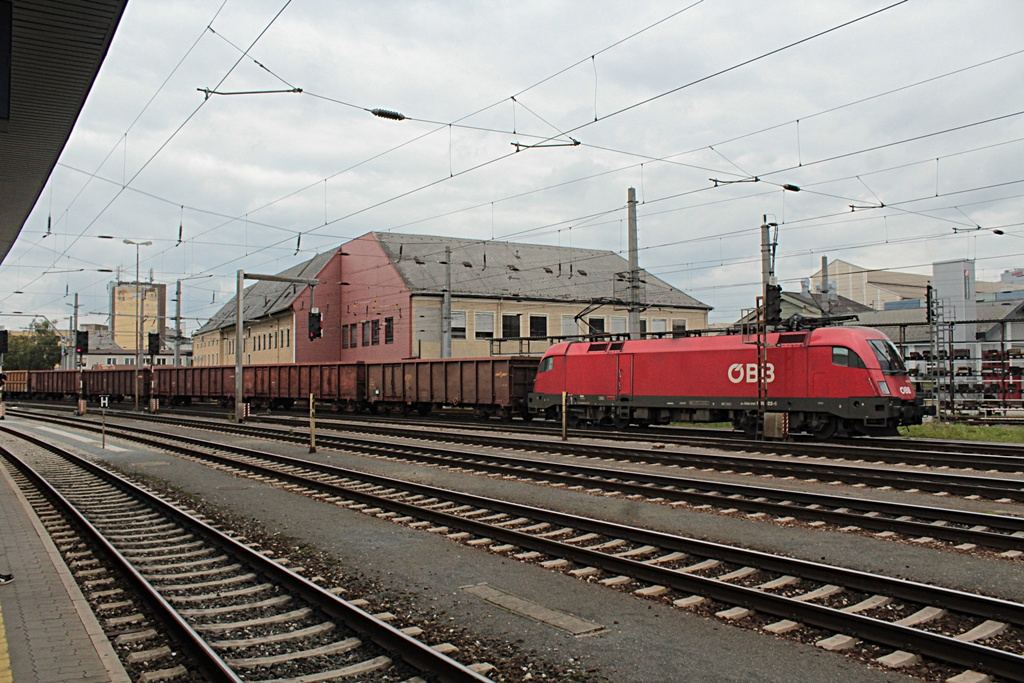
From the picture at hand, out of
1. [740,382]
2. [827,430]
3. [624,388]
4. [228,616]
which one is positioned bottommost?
[228,616]

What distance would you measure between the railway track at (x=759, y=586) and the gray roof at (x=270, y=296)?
4496cm

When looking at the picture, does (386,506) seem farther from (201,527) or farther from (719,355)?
(719,355)

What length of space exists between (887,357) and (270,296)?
53.8 metres

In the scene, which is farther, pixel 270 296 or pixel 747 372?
pixel 270 296

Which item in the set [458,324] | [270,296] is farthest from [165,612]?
[270,296]

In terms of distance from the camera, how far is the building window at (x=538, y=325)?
4947 centimetres

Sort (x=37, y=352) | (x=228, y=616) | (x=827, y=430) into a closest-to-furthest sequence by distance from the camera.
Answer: (x=228, y=616) → (x=827, y=430) → (x=37, y=352)

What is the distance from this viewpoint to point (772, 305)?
1889cm

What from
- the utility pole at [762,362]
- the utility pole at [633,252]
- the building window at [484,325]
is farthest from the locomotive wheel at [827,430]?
the building window at [484,325]

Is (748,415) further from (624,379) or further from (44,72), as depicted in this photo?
(44,72)

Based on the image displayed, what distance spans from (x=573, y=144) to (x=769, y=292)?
622cm

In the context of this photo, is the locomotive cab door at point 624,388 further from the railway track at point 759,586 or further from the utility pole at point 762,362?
the railway track at point 759,586

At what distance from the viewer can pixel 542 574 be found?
7.75 m

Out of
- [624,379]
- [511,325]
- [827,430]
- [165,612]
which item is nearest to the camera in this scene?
[165,612]
